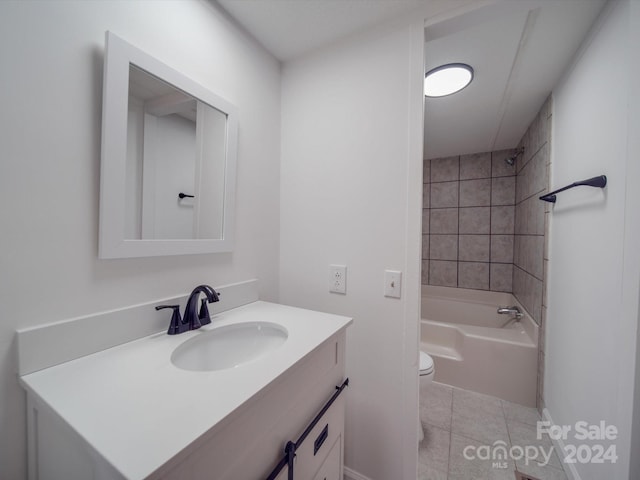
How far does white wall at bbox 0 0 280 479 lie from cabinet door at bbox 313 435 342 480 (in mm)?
805

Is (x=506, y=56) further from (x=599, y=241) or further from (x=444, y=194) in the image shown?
(x=444, y=194)

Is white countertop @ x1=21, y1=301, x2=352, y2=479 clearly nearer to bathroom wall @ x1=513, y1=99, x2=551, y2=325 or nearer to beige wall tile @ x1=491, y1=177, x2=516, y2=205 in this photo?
bathroom wall @ x1=513, y1=99, x2=551, y2=325

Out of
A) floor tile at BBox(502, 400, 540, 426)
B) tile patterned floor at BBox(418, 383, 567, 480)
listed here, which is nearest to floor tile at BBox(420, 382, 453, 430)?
tile patterned floor at BBox(418, 383, 567, 480)

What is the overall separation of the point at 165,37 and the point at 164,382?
3.72 feet

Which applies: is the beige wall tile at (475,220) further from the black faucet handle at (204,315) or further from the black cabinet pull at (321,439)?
the black faucet handle at (204,315)

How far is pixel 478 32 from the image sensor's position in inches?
47.2

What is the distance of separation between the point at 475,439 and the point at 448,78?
2196mm

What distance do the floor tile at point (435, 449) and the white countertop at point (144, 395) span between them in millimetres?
1203

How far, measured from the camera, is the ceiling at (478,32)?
105 centimetres

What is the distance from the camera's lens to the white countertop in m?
0.41

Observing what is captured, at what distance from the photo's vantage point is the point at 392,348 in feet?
3.77

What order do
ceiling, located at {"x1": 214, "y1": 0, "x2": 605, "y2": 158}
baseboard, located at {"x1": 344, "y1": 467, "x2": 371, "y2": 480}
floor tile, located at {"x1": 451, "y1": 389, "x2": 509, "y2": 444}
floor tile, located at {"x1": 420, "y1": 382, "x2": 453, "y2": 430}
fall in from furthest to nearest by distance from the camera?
floor tile, located at {"x1": 420, "y1": 382, "x2": 453, "y2": 430} → floor tile, located at {"x1": 451, "y1": 389, "x2": 509, "y2": 444} → baseboard, located at {"x1": 344, "y1": 467, "x2": 371, "y2": 480} → ceiling, located at {"x1": 214, "y1": 0, "x2": 605, "y2": 158}

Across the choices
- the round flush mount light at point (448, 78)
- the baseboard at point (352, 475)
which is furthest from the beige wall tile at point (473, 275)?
the baseboard at point (352, 475)

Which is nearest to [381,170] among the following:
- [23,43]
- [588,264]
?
[588,264]
